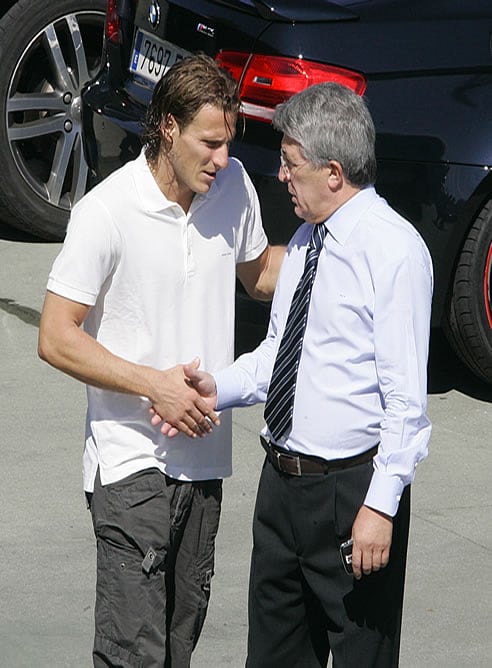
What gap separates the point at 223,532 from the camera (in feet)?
15.8

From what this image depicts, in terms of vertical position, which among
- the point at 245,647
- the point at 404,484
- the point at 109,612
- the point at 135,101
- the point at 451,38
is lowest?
the point at 245,647

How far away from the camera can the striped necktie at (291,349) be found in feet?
10.8

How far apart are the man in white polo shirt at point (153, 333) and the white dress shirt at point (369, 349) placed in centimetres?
26

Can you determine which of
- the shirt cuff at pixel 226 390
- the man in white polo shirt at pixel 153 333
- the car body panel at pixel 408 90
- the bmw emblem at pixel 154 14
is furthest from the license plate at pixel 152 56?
the shirt cuff at pixel 226 390

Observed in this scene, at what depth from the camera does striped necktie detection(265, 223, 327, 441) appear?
3.30m

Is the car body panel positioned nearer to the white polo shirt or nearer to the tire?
the tire

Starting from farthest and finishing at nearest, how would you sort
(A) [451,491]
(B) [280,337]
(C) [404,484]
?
1. (A) [451,491]
2. (B) [280,337]
3. (C) [404,484]

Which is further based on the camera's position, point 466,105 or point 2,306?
point 2,306

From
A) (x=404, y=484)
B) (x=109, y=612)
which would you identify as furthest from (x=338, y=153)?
(x=109, y=612)

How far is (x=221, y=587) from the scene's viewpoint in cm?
450

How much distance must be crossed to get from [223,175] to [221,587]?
1432 millimetres

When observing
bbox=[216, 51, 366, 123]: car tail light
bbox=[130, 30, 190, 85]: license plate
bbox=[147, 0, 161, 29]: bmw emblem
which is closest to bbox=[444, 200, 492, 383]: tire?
bbox=[216, 51, 366, 123]: car tail light

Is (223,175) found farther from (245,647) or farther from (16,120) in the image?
(16,120)

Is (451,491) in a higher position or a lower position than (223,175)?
lower
